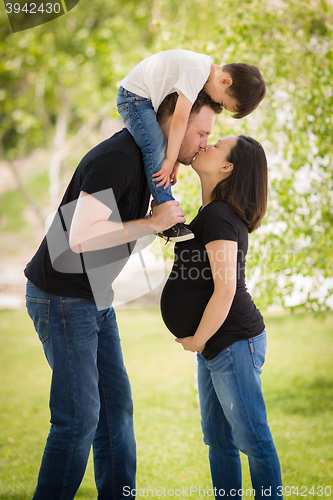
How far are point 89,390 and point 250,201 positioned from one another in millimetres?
986

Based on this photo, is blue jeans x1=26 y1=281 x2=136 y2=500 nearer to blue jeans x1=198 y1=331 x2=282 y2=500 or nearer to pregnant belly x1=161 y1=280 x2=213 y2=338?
pregnant belly x1=161 y1=280 x2=213 y2=338

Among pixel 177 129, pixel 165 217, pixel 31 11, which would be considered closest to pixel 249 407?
pixel 165 217

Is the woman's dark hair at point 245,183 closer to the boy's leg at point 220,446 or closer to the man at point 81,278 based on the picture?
the man at point 81,278

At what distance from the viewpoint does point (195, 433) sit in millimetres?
3529

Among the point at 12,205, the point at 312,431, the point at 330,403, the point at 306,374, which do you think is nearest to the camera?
the point at 312,431

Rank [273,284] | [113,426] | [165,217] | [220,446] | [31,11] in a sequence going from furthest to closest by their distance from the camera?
[31,11]
[273,284]
[113,426]
[220,446]
[165,217]

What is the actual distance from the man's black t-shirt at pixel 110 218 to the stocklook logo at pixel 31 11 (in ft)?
13.2

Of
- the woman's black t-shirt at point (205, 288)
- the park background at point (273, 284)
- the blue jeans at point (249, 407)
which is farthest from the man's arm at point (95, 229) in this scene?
the park background at point (273, 284)

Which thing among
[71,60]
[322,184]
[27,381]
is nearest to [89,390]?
[322,184]

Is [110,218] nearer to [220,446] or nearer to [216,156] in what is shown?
[216,156]

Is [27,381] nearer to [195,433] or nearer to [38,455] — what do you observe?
[38,455]

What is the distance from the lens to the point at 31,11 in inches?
210

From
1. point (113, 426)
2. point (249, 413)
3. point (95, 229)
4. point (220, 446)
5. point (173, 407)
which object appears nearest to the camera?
point (95, 229)

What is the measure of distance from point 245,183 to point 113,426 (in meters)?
1.23
